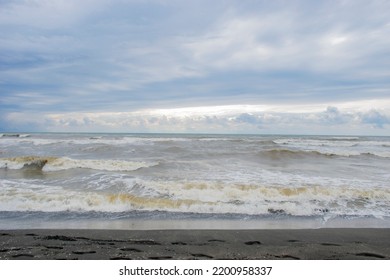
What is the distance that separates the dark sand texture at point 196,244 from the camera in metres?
3.79

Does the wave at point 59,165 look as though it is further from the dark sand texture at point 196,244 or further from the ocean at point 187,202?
the dark sand texture at point 196,244

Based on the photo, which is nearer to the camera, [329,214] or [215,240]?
[215,240]

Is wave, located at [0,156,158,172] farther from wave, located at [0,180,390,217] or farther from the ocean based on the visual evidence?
wave, located at [0,180,390,217]

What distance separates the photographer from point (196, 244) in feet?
13.9

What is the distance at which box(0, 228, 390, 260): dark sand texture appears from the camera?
379 cm

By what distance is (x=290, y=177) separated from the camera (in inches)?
410

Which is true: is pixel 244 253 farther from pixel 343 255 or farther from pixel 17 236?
pixel 17 236

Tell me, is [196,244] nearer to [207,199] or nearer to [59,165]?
[207,199]

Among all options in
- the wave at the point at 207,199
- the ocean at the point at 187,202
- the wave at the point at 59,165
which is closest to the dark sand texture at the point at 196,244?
the ocean at the point at 187,202

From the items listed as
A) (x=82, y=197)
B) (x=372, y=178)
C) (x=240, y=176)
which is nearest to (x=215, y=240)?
(x=82, y=197)

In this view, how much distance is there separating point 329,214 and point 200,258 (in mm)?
4089

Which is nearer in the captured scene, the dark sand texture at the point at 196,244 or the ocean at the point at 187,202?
the dark sand texture at the point at 196,244

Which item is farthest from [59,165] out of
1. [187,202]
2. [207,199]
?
[207,199]

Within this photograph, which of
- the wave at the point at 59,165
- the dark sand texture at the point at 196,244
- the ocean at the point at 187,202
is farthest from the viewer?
the wave at the point at 59,165
